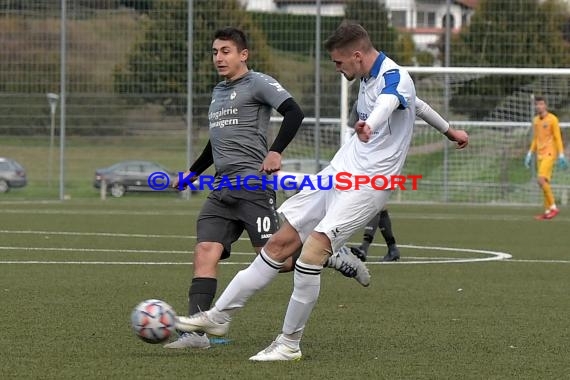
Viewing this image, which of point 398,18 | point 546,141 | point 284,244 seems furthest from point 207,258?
point 398,18

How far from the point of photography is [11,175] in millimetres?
31516

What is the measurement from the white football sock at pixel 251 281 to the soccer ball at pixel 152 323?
1.19 ft

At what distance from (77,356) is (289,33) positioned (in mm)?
25186

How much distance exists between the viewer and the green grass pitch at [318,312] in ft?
23.3

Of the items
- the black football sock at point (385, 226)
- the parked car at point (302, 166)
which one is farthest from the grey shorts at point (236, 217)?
the parked car at point (302, 166)

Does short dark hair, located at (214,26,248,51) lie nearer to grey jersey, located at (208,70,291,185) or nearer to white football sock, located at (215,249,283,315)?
grey jersey, located at (208,70,291,185)

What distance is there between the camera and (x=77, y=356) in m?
7.34

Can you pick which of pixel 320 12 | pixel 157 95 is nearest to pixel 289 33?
pixel 320 12

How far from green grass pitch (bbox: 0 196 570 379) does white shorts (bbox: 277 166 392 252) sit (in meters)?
0.74

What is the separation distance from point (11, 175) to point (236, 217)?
23986mm

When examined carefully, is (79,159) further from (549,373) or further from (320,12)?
(549,373)

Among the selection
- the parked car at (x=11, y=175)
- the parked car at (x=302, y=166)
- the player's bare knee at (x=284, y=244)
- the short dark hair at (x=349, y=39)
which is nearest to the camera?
the short dark hair at (x=349, y=39)

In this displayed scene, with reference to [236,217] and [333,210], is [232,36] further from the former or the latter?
[333,210]

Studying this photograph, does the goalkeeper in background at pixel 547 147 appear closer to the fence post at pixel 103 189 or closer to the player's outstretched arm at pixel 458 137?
the fence post at pixel 103 189
